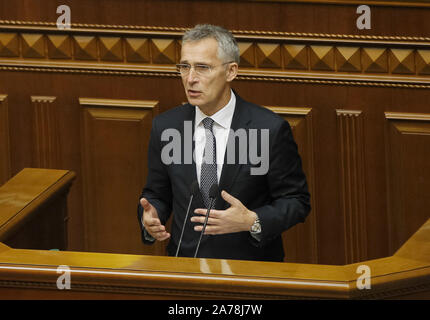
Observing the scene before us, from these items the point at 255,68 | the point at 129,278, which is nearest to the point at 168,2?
the point at 255,68

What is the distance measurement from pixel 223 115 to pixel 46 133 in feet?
4.09

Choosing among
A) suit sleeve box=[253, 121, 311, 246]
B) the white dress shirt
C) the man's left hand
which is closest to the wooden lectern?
the man's left hand

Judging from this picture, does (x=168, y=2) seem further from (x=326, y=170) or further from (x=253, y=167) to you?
(x=253, y=167)

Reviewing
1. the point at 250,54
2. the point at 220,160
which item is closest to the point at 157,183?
the point at 220,160

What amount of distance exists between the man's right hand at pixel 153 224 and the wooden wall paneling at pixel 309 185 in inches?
43.1

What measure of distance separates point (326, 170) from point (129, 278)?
1499 mm

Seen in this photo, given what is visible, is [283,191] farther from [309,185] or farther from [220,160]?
[309,185]

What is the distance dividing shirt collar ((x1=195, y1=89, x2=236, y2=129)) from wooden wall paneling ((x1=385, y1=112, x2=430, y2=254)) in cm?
93

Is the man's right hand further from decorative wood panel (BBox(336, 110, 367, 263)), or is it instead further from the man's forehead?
decorative wood panel (BBox(336, 110, 367, 263))

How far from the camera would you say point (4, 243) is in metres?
2.97

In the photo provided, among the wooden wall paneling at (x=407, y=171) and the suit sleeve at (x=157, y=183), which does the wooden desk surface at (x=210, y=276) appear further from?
the wooden wall paneling at (x=407, y=171)

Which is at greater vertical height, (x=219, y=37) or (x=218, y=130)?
(x=219, y=37)

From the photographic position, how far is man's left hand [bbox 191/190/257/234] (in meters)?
2.80

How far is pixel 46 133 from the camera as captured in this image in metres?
4.14
